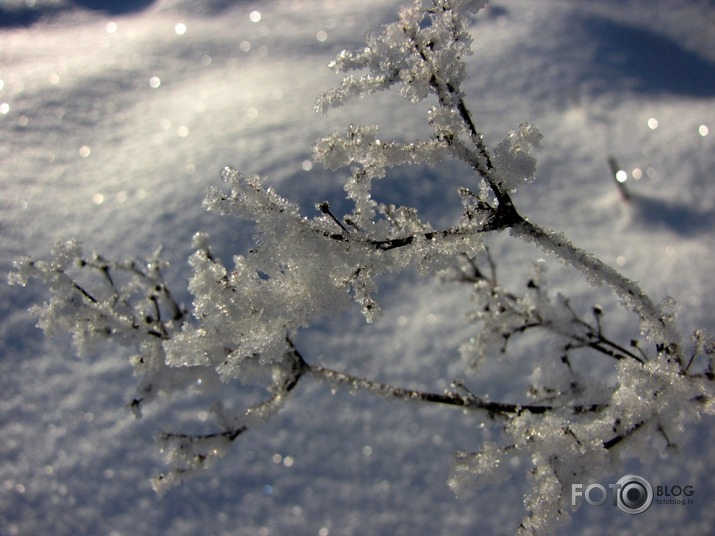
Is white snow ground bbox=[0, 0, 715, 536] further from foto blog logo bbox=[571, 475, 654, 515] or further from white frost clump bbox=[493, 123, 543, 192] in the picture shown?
white frost clump bbox=[493, 123, 543, 192]

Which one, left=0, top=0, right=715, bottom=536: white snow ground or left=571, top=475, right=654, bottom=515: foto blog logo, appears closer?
left=571, top=475, right=654, bottom=515: foto blog logo

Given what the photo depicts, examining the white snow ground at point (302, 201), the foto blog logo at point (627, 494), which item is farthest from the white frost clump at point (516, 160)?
the foto blog logo at point (627, 494)

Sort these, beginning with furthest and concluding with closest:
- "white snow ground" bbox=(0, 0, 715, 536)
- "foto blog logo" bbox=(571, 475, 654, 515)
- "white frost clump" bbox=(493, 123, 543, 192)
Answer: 1. "white snow ground" bbox=(0, 0, 715, 536)
2. "foto blog logo" bbox=(571, 475, 654, 515)
3. "white frost clump" bbox=(493, 123, 543, 192)

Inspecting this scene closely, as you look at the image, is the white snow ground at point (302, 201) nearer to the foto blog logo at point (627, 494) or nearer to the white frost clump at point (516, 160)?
the foto blog logo at point (627, 494)

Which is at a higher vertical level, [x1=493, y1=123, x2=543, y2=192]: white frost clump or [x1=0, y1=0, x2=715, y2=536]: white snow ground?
[x1=493, y1=123, x2=543, y2=192]: white frost clump

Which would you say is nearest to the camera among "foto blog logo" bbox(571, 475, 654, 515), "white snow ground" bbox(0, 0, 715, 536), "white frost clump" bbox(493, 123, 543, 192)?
"white frost clump" bbox(493, 123, 543, 192)

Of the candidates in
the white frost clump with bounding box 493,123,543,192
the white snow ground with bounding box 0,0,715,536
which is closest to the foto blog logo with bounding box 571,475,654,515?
the white snow ground with bounding box 0,0,715,536

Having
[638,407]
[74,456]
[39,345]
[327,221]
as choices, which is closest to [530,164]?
[327,221]

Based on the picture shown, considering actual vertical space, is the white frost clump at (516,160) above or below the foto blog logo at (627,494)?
above

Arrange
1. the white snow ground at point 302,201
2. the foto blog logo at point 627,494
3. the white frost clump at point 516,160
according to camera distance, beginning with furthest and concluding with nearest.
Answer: the white snow ground at point 302,201
the foto blog logo at point 627,494
the white frost clump at point 516,160
